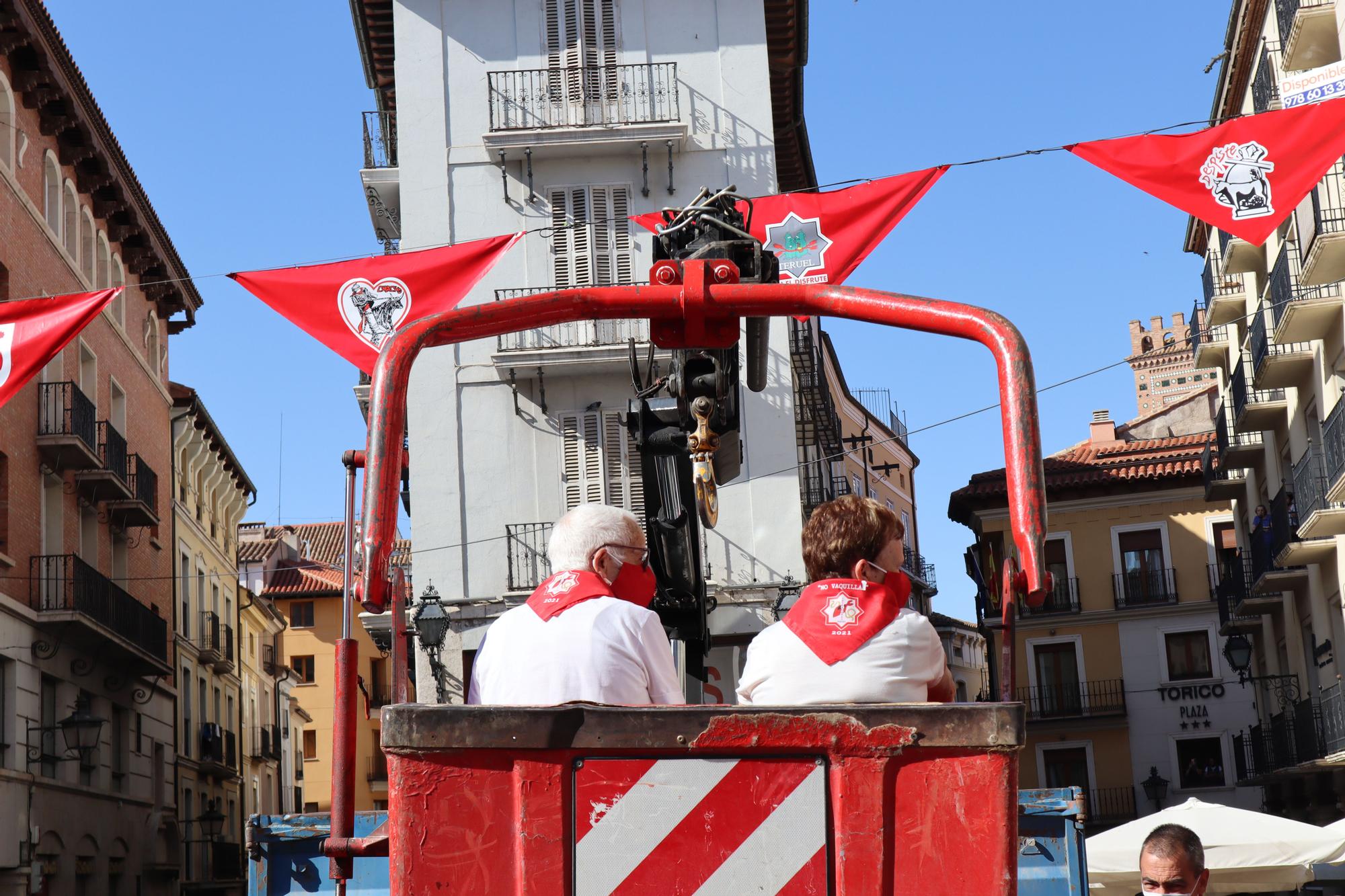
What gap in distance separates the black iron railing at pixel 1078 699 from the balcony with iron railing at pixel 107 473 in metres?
26.7

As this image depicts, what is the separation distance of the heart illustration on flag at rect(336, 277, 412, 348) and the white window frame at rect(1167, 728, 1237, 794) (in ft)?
128

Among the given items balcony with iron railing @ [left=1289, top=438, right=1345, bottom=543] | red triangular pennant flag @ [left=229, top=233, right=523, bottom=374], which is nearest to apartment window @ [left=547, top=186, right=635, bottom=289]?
balcony with iron railing @ [left=1289, top=438, right=1345, bottom=543]

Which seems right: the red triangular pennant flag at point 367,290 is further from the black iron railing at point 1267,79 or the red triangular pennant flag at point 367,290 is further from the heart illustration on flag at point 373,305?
the black iron railing at point 1267,79

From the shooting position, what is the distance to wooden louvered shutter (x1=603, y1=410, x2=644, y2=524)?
26.5 meters

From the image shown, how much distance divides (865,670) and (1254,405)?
30.4m

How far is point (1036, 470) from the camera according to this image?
4059 millimetres

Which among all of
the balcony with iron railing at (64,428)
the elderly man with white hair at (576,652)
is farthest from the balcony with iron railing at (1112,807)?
the elderly man with white hair at (576,652)

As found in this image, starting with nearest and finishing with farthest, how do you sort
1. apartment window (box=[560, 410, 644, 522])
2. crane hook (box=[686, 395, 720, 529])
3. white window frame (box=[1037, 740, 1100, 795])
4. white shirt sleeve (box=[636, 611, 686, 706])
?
white shirt sleeve (box=[636, 611, 686, 706]), crane hook (box=[686, 395, 720, 529]), apartment window (box=[560, 410, 644, 522]), white window frame (box=[1037, 740, 1100, 795])

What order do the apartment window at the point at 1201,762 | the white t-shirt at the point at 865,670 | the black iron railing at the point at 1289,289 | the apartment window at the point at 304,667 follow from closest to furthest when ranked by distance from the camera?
A: the white t-shirt at the point at 865,670
the black iron railing at the point at 1289,289
the apartment window at the point at 1201,762
the apartment window at the point at 304,667

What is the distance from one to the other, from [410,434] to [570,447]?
2.65 metres

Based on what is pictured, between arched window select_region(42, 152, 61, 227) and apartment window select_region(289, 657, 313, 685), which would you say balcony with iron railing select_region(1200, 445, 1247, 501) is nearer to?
arched window select_region(42, 152, 61, 227)

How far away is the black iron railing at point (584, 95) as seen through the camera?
27344mm

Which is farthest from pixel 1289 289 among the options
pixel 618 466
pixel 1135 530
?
pixel 1135 530

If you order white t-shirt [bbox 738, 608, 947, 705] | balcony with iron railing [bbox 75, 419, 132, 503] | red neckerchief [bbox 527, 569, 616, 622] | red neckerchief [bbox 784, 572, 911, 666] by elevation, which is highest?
balcony with iron railing [bbox 75, 419, 132, 503]
